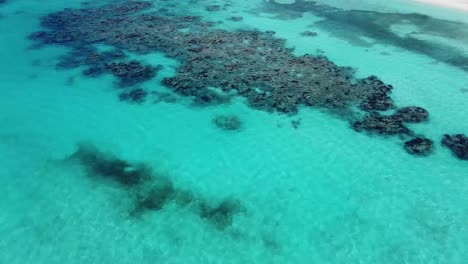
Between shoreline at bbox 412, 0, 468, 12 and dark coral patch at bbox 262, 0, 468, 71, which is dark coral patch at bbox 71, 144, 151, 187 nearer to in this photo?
dark coral patch at bbox 262, 0, 468, 71

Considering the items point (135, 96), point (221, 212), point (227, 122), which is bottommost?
point (221, 212)

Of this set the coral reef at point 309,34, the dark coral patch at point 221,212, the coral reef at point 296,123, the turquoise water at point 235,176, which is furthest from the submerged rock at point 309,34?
the dark coral patch at point 221,212

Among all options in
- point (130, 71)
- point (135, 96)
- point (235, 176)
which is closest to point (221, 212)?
point (235, 176)

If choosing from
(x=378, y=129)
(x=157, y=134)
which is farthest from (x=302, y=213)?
(x=157, y=134)

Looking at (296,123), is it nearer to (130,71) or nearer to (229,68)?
(229,68)

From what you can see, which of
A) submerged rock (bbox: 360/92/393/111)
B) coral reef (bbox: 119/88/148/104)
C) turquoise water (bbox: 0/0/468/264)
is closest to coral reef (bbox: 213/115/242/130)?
turquoise water (bbox: 0/0/468/264)

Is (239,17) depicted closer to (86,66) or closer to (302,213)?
(86,66)
